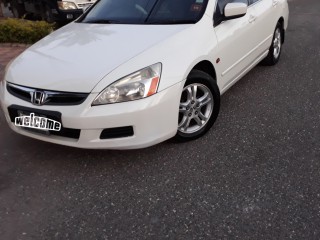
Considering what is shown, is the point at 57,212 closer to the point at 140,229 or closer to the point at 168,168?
the point at 140,229

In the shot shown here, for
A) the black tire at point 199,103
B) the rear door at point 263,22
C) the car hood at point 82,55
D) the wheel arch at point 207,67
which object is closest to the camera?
the car hood at point 82,55

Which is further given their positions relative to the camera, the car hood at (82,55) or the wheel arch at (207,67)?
the wheel arch at (207,67)

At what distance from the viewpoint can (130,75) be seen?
2.82 meters

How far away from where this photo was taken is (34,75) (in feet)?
9.80

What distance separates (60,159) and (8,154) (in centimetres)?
52

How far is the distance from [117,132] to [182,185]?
0.63 meters

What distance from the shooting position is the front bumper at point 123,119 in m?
2.73

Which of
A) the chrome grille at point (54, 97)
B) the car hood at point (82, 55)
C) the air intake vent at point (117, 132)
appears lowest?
the air intake vent at point (117, 132)

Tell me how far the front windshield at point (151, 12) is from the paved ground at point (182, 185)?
1.07 metres

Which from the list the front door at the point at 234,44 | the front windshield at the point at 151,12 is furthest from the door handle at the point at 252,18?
the front windshield at the point at 151,12

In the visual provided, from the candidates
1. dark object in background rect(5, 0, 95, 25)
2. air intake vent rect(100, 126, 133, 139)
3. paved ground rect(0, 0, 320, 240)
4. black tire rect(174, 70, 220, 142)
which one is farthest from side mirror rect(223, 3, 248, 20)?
dark object in background rect(5, 0, 95, 25)

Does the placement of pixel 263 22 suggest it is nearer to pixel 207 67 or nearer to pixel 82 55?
pixel 207 67

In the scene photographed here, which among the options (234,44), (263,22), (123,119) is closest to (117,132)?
(123,119)

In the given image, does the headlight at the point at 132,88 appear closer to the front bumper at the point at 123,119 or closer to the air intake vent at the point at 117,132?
the front bumper at the point at 123,119
